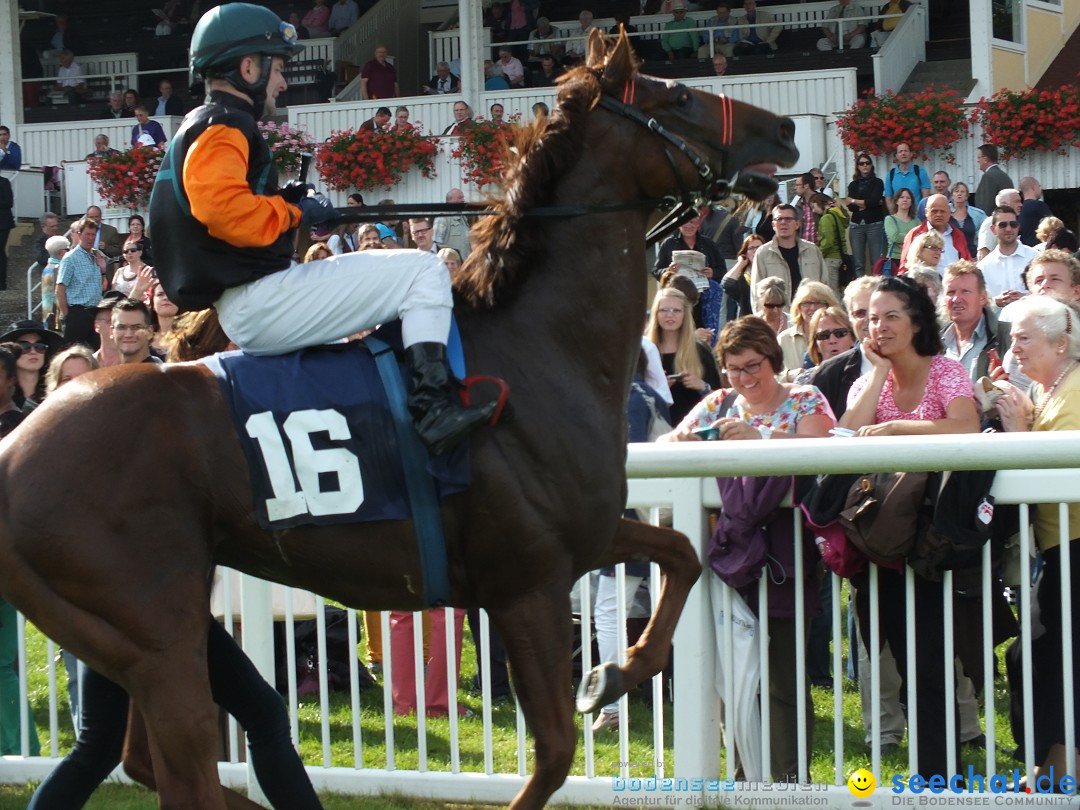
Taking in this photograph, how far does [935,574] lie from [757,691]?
75cm

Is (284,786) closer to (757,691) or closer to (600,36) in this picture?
(757,691)

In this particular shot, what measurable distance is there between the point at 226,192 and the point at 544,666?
1489 millimetres

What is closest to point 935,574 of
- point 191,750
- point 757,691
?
point 757,691

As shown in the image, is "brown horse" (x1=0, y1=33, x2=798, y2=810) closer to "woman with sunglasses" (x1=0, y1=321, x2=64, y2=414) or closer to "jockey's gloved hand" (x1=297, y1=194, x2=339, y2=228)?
"jockey's gloved hand" (x1=297, y1=194, x2=339, y2=228)

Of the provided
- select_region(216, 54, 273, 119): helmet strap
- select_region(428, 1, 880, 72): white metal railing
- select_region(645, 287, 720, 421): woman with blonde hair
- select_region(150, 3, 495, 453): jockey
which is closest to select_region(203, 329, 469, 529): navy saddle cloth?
select_region(150, 3, 495, 453): jockey

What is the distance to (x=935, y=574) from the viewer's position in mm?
4668

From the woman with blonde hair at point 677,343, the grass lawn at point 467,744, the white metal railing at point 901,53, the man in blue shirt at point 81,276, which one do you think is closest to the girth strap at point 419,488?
the grass lawn at point 467,744

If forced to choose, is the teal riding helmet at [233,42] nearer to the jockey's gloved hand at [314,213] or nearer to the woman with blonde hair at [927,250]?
the jockey's gloved hand at [314,213]

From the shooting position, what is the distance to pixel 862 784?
4.61 m

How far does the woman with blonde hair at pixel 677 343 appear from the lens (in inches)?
287

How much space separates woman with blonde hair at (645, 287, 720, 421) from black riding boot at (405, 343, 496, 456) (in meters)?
3.73

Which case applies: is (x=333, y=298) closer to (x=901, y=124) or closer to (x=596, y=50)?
(x=596, y=50)

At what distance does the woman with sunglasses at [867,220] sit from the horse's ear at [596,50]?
1075 centimetres

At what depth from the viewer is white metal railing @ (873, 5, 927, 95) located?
65.1 feet
